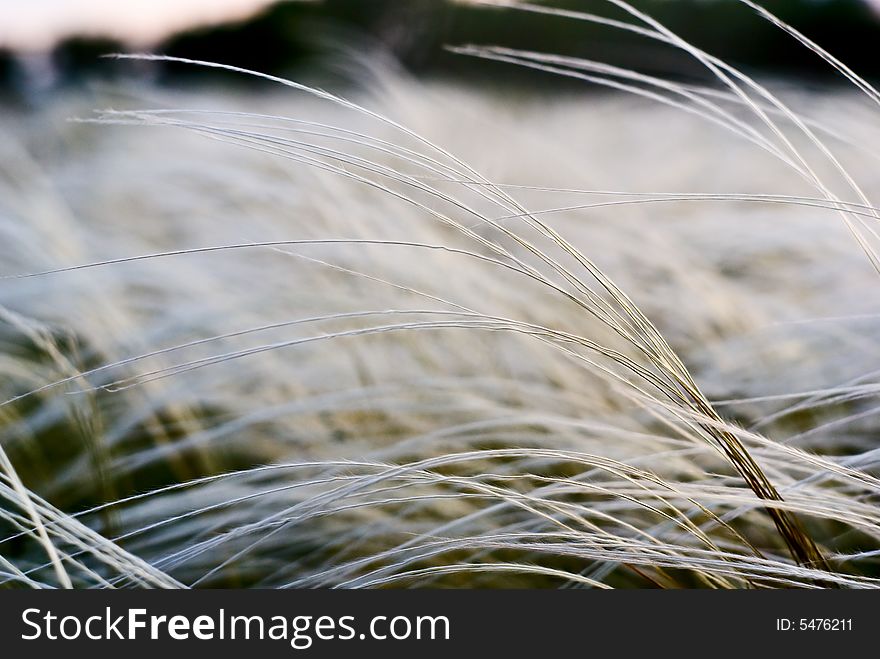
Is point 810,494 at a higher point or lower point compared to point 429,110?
lower

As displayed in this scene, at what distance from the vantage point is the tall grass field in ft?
2.37

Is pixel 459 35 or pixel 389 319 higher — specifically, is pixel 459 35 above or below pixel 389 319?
above

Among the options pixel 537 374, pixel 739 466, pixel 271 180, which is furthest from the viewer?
pixel 271 180

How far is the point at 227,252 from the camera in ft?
2.94

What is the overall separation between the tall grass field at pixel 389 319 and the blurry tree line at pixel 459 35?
0.08 feet

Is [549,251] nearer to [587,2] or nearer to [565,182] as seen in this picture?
[565,182]

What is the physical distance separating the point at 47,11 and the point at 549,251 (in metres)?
0.66

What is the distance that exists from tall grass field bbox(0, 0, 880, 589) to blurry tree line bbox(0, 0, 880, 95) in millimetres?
26

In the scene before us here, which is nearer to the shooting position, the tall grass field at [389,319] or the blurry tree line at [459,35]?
the tall grass field at [389,319]

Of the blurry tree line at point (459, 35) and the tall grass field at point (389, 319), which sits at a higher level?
the blurry tree line at point (459, 35)

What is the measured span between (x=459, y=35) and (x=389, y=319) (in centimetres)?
35

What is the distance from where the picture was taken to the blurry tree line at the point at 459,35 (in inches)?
32.9

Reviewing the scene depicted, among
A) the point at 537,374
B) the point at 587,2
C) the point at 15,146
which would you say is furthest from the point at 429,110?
the point at 15,146

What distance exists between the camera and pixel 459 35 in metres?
0.84
